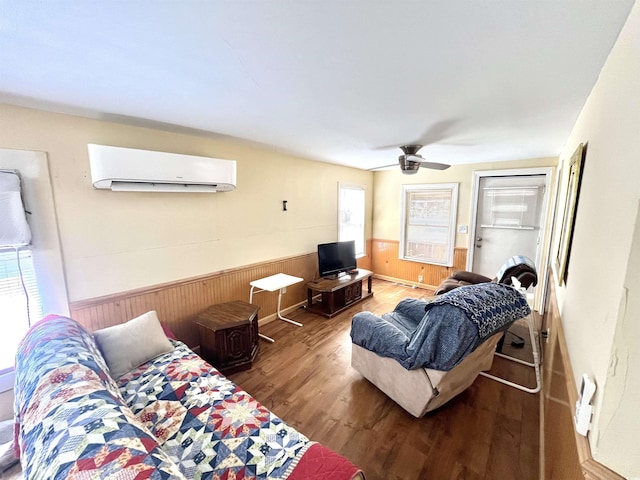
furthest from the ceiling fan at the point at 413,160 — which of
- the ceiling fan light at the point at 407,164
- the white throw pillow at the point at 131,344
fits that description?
the white throw pillow at the point at 131,344

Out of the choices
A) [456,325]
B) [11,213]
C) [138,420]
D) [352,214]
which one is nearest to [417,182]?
[352,214]

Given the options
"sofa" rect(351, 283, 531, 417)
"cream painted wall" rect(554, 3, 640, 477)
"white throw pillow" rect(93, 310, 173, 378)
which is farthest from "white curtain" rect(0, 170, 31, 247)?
"cream painted wall" rect(554, 3, 640, 477)

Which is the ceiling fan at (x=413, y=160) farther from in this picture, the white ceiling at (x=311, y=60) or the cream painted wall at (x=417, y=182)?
the cream painted wall at (x=417, y=182)

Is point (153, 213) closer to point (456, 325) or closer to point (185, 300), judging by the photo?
point (185, 300)

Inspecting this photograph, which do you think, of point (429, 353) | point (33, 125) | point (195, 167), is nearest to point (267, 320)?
point (195, 167)

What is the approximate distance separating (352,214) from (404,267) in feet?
4.92

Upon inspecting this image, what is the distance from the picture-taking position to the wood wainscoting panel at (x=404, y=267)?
4.44 meters

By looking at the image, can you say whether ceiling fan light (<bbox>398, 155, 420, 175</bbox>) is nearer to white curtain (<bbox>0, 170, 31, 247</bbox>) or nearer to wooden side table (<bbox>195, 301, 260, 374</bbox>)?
wooden side table (<bbox>195, 301, 260, 374</bbox>)

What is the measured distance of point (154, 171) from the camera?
6.89ft

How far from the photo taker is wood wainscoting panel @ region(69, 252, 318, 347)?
211 cm

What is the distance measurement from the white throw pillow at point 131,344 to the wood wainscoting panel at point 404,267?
421cm

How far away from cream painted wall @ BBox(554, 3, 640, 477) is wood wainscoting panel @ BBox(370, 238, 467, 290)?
136 inches

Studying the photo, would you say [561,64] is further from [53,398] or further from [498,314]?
[53,398]

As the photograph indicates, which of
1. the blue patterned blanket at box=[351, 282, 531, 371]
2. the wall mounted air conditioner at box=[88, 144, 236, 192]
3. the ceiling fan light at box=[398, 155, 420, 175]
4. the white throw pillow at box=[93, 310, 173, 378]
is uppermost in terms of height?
the ceiling fan light at box=[398, 155, 420, 175]
